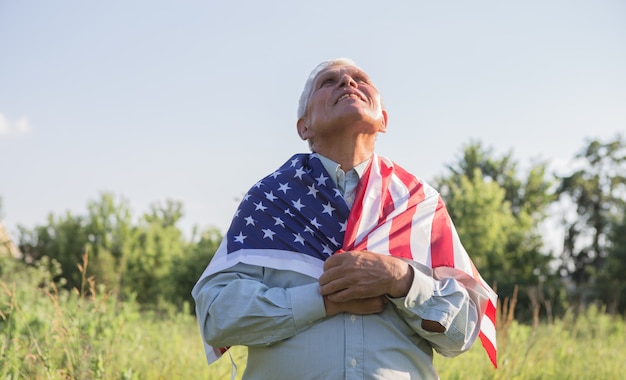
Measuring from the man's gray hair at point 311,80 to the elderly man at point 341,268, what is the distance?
0.01 m

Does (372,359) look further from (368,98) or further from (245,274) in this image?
(368,98)

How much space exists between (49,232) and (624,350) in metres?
18.0

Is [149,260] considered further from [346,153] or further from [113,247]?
[346,153]

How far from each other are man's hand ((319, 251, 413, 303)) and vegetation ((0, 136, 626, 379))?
1.86 metres

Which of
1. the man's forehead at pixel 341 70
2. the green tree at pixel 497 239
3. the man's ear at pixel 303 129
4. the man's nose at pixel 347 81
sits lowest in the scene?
the green tree at pixel 497 239

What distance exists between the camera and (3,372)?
4336mm

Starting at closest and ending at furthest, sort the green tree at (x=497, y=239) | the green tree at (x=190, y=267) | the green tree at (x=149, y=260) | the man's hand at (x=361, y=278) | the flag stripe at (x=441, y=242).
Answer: the man's hand at (x=361, y=278), the flag stripe at (x=441, y=242), the green tree at (x=190, y=267), the green tree at (x=149, y=260), the green tree at (x=497, y=239)

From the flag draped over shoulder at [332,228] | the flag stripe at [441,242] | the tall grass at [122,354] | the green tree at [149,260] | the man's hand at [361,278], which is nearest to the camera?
the man's hand at [361,278]

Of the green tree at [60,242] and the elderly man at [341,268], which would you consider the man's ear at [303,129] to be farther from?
the green tree at [60,242]

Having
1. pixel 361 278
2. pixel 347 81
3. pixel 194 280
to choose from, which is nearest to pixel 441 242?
pixel 361 278

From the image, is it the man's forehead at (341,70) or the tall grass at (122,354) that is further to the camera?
the tall grass at (122,354)

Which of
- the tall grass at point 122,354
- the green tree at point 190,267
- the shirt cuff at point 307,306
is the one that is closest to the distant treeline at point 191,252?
the green tree at point 190,267

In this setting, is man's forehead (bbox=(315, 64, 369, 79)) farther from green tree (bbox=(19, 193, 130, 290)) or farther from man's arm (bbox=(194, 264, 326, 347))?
green tree (bbox=(19, 193, 130, 290))

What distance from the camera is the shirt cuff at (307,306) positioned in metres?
2.39
